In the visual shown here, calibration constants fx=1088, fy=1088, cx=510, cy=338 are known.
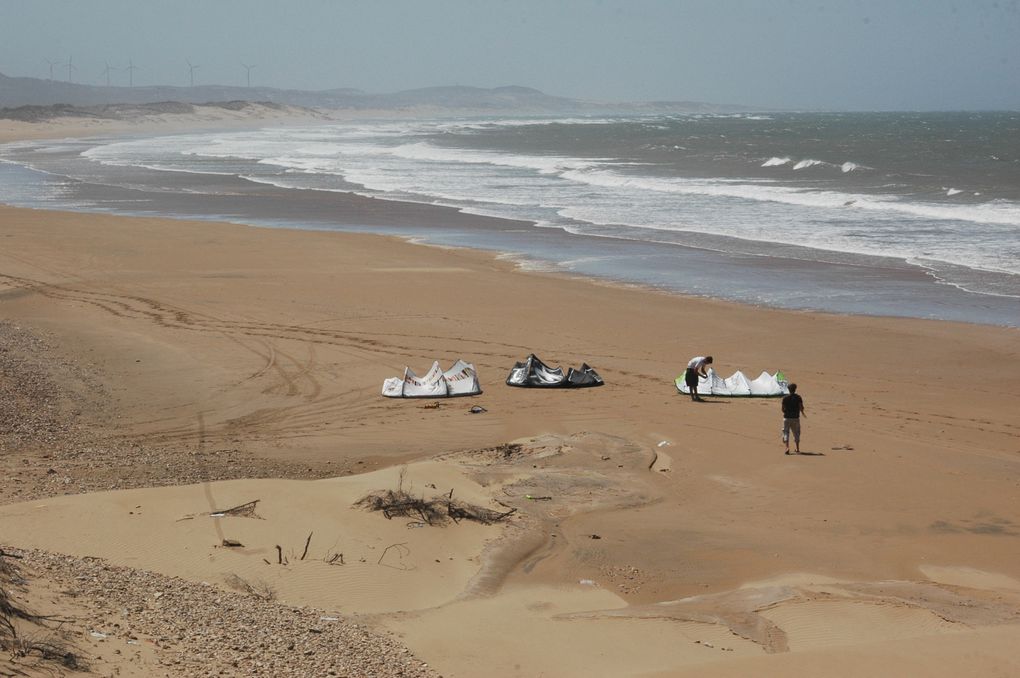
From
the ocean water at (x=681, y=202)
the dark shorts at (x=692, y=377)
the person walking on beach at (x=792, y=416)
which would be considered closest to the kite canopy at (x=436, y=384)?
the dark shorts at (x=692, y=377)

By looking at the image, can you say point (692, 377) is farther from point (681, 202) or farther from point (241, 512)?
point (681, 202)

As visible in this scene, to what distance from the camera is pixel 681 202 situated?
147ft

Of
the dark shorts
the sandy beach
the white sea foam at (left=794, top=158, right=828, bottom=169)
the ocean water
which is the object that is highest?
the white sea foam at (left=794, top=158, right=828, bottom=169)

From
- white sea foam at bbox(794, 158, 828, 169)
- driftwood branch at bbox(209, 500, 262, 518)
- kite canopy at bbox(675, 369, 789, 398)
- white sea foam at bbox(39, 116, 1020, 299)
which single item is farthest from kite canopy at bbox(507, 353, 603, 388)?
white sea foam at bbox(794, 158, 828, 169)

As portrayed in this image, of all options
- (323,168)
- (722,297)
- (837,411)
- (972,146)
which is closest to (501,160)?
(323,168)

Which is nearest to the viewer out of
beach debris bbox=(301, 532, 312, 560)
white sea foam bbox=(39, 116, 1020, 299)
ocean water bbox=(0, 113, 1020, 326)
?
beach debris bbox=(301, 532, 312, 560)

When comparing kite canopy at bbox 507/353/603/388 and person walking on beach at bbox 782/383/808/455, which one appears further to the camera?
kite canopy at bbox 507/353/603/388

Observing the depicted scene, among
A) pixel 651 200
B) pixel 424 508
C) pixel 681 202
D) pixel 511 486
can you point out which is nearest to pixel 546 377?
pixel 511 486

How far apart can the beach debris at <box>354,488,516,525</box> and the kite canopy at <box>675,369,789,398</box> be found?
20.8 feet

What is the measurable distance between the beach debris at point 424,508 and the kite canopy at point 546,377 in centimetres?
583

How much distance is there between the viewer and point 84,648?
696cm

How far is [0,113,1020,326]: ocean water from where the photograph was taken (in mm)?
26656

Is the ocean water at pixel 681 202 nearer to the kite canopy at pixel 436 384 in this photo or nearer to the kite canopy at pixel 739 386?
the kite canopy at pixel 739 386

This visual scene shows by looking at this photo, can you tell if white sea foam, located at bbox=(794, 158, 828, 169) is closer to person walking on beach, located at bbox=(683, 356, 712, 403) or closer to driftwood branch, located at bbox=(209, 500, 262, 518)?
person walking on beach, located at bbox=(683, 356, 712, 403)
